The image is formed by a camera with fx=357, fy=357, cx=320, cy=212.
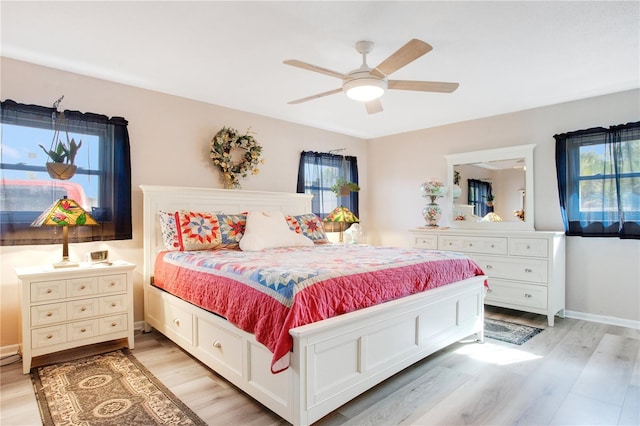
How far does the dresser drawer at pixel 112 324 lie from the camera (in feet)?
9.27

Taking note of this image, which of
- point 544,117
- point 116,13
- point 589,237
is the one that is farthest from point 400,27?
point 589,237

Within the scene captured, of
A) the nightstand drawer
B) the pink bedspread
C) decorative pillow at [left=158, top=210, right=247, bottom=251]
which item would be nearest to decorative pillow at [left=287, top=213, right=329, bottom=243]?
decorative pillow at [left=158, top=210, right=247, bottom=251]

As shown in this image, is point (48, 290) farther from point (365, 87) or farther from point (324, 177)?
point (324, 177)

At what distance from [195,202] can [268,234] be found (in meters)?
0.86

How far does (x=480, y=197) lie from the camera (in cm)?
463

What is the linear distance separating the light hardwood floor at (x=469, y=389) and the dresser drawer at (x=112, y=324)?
0.79 ft

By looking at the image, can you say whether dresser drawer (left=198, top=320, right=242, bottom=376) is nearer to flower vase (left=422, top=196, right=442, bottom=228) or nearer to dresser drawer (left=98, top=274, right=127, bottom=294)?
dresser drawer (left=98, top=274, right=127, bottom=294)

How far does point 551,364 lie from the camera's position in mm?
2684

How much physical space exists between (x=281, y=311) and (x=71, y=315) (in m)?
1.90

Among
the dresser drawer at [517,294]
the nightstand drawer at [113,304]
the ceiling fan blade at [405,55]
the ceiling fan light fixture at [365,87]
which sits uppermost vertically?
the ceiling fan blade at [405,55]

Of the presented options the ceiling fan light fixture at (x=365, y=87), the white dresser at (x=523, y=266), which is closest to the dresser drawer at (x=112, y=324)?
the ceiling fan light fixture at (x=365, y=87)

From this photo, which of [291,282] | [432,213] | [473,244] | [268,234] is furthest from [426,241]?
[291,282]

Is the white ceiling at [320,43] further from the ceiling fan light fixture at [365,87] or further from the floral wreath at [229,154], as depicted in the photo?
the floral wreath at [229,154]

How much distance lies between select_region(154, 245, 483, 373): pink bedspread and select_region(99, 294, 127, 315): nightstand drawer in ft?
1.06
